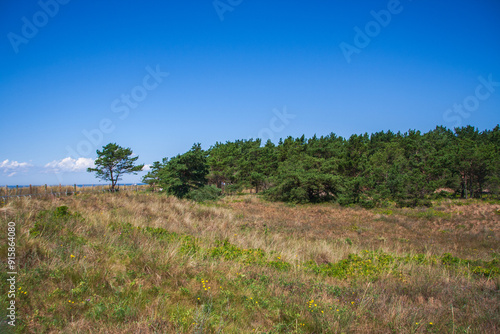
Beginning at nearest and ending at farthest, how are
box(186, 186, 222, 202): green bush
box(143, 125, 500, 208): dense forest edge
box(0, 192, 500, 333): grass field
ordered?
box(0, 192, 500, 333): grass field < box(186, 186, 222, 202): green bush < box(143, 125, 500, 208): dense forest edge

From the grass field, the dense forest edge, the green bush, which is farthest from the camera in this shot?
the dense forest edge

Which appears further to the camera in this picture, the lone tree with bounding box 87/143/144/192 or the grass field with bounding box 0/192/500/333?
the lone tree with bounding box 87/143/144/192

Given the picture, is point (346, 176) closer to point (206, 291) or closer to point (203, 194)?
point (203, 194)

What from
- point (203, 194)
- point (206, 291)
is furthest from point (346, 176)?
point (206, 291)

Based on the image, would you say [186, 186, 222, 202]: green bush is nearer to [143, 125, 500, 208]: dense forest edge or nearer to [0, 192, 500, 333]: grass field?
[143, 125, 500, 208]: dense forest edge

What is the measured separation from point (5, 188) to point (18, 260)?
34279 mm

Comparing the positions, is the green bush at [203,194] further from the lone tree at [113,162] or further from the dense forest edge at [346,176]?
the lone tree at [113,162]

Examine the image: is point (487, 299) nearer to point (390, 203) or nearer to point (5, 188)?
point (390, 203)

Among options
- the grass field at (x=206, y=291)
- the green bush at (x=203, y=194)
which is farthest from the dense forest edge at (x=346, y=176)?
the grass field at (x=206, y=291)

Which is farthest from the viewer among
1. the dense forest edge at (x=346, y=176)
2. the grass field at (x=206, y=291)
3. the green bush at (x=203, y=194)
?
the dense forest edge at (x=346, y=176)

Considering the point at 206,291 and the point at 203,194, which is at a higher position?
the point at 203,194

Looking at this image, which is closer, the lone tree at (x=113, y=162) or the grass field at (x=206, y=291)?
the grass field at (x=206, y=291)

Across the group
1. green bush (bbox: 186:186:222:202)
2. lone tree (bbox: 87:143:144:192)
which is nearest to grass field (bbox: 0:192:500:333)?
green bush (bbox: 186:186:222:202)

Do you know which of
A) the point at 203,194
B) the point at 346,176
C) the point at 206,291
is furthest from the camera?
the point at 346,176
